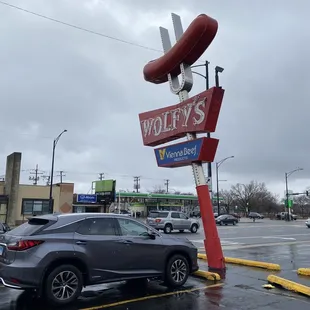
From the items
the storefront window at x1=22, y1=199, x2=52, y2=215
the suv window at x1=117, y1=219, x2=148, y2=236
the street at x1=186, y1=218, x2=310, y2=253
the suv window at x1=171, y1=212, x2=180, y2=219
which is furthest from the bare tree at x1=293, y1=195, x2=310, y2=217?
the suv window at x1=117, y1=219, x2=148, y2=236

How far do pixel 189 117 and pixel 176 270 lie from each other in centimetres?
470

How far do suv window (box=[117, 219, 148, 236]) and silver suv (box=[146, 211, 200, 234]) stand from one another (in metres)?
20.8

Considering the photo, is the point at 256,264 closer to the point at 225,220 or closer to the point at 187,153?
the point at 187,153

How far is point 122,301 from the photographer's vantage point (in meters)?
7.25

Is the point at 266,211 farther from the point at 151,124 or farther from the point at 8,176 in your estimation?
the point at 151,124

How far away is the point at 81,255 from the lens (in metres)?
7.13

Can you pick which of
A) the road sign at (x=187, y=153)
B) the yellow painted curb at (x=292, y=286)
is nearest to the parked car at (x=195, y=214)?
the road sign at (x=187, y=153)

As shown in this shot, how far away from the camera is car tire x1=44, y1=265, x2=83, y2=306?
6.69 meters

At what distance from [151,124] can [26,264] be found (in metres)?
7.33

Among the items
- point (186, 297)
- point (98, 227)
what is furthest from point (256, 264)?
point (98, 227)

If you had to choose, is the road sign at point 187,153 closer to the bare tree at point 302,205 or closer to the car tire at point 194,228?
the car tire at point 194,228

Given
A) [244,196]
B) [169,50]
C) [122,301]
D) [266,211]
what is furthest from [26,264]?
[266,211]

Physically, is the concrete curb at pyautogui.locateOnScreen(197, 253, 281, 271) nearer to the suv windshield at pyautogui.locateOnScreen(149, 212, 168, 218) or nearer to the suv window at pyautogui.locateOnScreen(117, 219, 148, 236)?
the suv window at pyautogui.locateOnScreen(117, 219, 148, 236)

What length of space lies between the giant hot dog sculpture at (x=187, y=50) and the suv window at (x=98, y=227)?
596 centimetres
